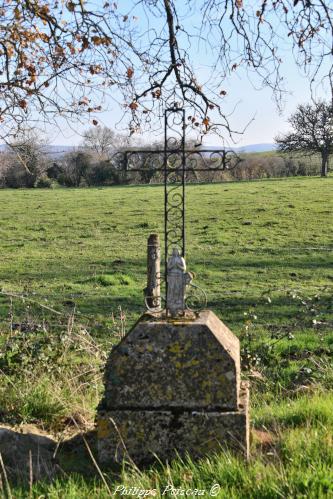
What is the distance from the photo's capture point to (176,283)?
4367 millimetres

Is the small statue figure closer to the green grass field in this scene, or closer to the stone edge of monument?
the stone edge of monument

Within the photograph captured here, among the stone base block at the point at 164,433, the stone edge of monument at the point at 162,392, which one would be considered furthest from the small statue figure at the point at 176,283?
the stone base block at the point at 164,433

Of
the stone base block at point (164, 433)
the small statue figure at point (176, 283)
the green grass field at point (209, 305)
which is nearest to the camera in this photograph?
the green grass field at point (209, 305)

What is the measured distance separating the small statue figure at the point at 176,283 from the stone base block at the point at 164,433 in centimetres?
70

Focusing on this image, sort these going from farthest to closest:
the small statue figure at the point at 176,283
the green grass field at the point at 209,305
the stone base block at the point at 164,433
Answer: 1. the small statue figure at the point at 176,283
2. the stone base block at the point at 164,433
3. the green grass field at the point at 209,305

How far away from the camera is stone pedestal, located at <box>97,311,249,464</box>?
4.05 metres

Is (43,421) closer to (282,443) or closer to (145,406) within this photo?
(145,406)

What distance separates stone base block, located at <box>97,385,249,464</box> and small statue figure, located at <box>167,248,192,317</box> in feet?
2.31

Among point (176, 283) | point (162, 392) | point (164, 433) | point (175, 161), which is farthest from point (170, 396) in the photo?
point (175, 161)

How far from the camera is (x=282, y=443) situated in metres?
3.88

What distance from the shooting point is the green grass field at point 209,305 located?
145 inches

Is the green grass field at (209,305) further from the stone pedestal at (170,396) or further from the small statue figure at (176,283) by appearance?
the small statue figure at (176,283)

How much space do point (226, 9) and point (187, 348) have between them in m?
5.39

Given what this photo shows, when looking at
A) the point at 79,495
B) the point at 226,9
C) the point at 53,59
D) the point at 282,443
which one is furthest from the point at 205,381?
the point at 53,59
